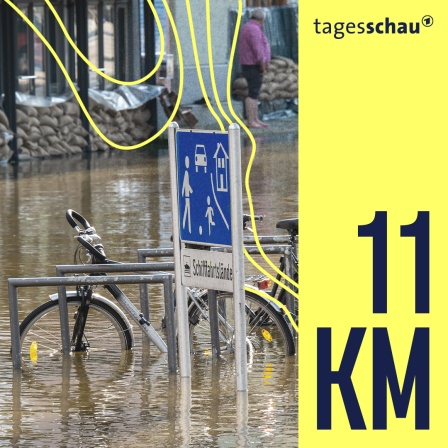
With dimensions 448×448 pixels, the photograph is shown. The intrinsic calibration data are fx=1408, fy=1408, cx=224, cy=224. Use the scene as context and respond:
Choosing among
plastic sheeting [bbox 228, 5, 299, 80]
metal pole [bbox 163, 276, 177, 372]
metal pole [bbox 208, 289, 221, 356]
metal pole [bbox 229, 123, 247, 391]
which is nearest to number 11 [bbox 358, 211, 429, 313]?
metal pole [bbox 229, 123, 247, 391]

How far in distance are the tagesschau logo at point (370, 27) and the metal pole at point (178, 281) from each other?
7.84ft

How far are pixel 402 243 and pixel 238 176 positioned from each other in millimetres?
2029

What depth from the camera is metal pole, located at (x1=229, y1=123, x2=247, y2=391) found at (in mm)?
5805

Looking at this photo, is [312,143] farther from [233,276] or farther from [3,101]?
[3,101]

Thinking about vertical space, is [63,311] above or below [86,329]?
above

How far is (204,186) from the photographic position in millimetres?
5969

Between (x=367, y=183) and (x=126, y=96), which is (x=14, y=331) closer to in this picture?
(x=367, y=183)

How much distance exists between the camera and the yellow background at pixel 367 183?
3736 millimetres

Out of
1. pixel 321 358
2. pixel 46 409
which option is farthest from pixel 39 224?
pixel 321 358

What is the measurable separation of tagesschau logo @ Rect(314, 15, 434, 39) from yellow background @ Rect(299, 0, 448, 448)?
0.04 feet

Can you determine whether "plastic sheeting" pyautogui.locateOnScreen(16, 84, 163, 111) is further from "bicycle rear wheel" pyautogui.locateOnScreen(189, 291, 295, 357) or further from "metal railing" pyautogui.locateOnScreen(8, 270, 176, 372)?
"metal railing" pyautogui.locateOnScreen(8, 270, 176, 372)

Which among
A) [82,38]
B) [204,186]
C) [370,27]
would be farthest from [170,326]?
[82,38]

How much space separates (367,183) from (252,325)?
4.24 m

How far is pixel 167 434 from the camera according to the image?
604 centimetres
